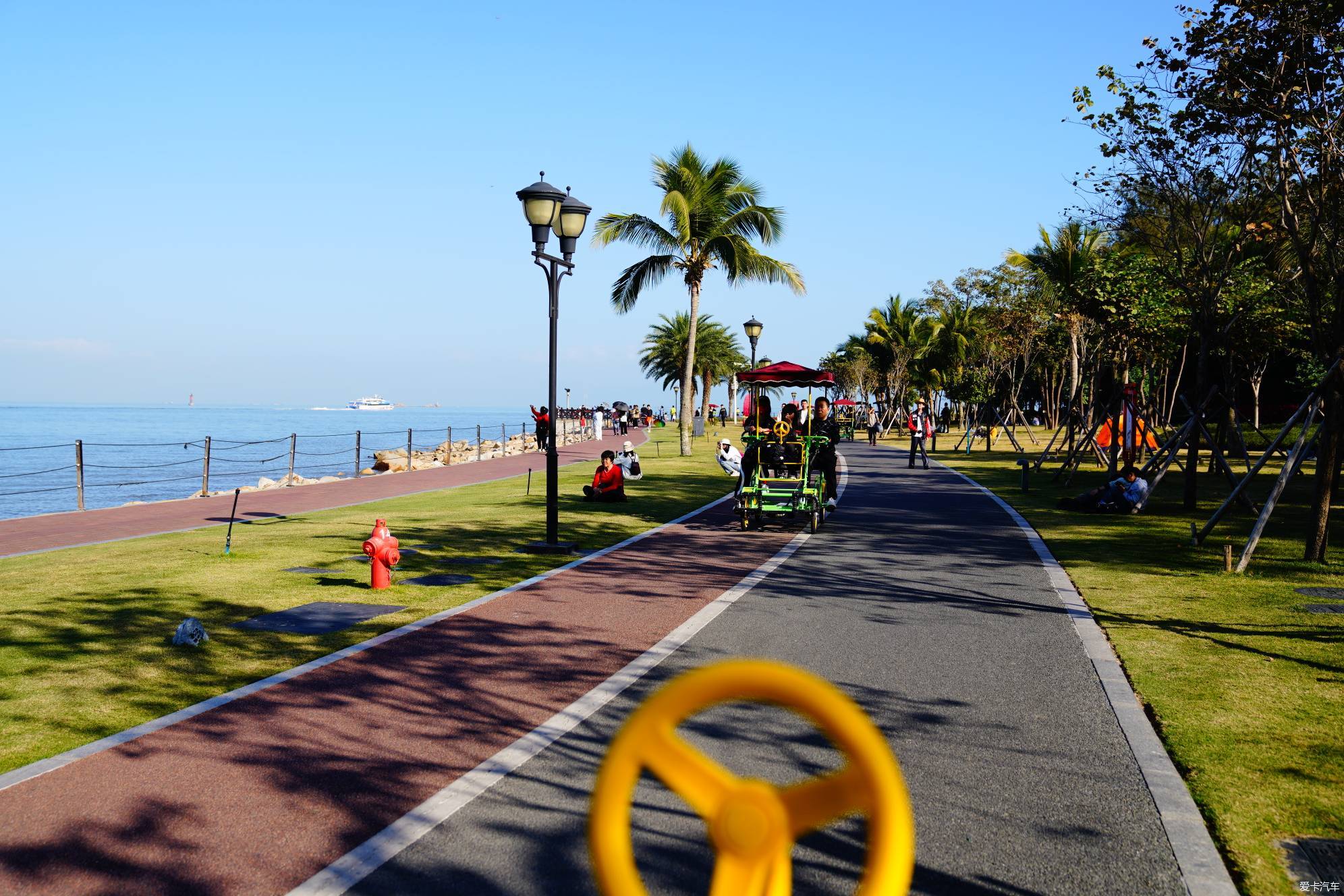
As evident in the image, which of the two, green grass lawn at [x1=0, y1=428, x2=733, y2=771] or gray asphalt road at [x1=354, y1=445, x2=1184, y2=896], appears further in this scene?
green grass lawn at [x1=0, y1=428, x2=733, y2=771]

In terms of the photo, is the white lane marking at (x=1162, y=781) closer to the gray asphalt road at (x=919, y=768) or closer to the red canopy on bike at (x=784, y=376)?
the gray asphalt road at (x=919, y=768)

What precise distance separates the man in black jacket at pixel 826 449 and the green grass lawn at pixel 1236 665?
3.44m

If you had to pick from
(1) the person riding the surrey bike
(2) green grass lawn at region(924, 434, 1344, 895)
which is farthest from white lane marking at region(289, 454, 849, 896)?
(1) the person riding the surrey bike

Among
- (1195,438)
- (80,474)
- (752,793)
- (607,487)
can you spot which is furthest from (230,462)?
(752,793)

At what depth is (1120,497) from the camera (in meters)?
17.8

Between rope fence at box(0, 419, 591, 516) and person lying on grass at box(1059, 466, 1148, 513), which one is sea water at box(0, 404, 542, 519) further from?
person lying on grass at box(1059, 466, 1148, 513)

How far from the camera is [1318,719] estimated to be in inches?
238

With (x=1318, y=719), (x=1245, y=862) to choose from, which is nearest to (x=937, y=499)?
(x=1318, y=719)

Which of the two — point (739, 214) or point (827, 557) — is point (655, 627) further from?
point (739, 214)

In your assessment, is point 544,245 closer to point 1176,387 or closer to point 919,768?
point 919,768

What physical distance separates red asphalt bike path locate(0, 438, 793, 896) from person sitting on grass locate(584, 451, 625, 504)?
10800 millimetres

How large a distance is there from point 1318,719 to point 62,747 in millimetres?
7015

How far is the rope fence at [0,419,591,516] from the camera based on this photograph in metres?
29.0

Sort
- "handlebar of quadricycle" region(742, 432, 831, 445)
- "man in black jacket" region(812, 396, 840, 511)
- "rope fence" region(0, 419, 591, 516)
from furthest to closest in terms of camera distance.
→ "rope fence" region(0, 419, 591, 516)
"man in black jacket" region(812, 396, 840, 511)
"handlebar of quadricycle" region(742, 432, 831, 445)
